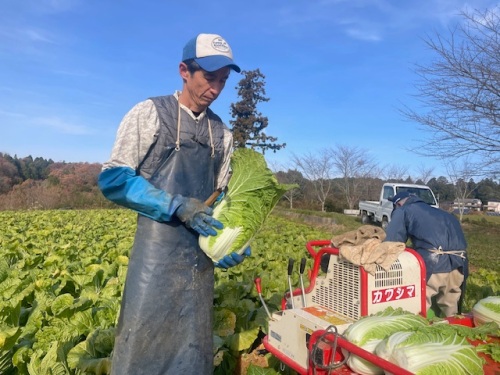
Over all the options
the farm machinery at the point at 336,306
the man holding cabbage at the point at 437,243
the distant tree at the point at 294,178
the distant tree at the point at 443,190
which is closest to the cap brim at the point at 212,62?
the farm machinery at the point at 336,306

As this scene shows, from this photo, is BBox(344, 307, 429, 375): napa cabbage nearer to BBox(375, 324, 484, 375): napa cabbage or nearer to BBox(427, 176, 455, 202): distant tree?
BBox(375, 324, 484, 375): napa cabbage

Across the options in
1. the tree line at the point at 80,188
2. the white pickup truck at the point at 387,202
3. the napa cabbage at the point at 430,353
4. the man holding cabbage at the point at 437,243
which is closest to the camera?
the napa cabbage at the point at 430,353

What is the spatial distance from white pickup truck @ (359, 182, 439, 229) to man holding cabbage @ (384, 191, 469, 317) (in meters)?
10.4

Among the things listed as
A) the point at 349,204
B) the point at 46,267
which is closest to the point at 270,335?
the point at 46,267

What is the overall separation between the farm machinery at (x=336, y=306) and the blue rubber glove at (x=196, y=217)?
1053 mm

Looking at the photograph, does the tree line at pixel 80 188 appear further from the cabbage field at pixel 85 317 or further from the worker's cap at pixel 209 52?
the worker's cap at pixel 209 52

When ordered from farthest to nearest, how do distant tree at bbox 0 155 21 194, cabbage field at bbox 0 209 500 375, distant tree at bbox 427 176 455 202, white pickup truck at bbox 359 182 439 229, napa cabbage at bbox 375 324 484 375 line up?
→ distant tree at bbox 427 176 455 202 → distant tree at bbox 0 155 21 194 → white pickup truck at bbox 359 182 439 229 → cabbage field at bbox 0 209 500 375 → napa cabbage at bbox 375 324 484 375

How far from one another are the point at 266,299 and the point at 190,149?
3782 millimetres

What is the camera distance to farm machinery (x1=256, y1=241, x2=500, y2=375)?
2.60m

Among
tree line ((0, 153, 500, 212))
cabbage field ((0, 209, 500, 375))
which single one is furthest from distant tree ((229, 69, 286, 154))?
cabbage field ((0, 209, 500, 375))

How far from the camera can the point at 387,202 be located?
794 inches

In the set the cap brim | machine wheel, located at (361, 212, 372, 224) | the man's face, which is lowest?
machine wheel, located at (361, 212, 372, 224)

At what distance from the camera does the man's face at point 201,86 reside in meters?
2.30

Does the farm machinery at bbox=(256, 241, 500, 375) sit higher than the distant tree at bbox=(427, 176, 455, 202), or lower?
lower
